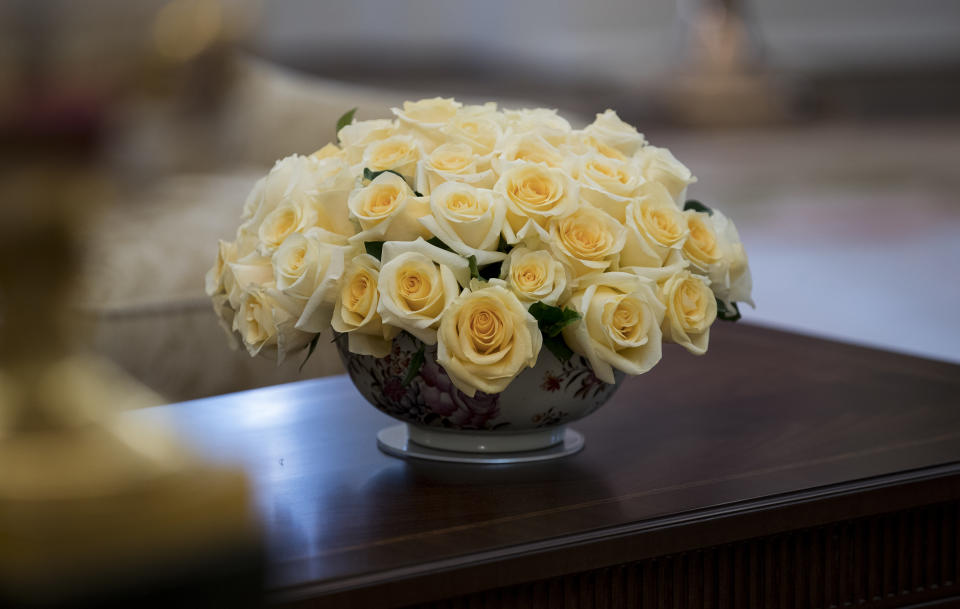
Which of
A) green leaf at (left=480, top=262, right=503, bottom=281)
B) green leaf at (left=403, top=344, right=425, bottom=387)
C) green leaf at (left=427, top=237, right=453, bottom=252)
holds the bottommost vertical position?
green leaf at (left=403, top=344, right=425, bottom=387)

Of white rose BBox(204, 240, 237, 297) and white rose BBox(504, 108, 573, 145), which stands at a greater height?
white rose BBox(504, 108, 573, 145)

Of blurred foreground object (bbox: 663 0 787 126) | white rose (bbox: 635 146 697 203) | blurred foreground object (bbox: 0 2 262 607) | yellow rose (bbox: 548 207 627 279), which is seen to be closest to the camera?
blurred foreground object (bbox: 0 2 262 607)

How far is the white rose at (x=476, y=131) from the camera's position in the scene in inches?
38.4

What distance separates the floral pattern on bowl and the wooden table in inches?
1.6

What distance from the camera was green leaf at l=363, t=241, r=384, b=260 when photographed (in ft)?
3.00

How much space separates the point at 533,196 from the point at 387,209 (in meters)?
0.11

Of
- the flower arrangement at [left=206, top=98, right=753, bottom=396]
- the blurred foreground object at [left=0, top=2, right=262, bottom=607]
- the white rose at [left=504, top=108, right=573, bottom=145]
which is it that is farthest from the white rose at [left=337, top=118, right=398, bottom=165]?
the blurred foreground object at [left=0, top=2, right=262, bottom=607]

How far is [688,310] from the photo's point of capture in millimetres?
926

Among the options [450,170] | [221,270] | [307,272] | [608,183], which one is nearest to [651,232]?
[608,183]

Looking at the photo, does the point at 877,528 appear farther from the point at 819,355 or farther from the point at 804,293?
the point at 804,293

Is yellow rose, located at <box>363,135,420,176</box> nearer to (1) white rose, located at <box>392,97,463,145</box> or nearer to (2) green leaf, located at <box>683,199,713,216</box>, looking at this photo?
(1) white rose, located at <box>392,97,463,145</box>

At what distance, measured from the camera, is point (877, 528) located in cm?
96

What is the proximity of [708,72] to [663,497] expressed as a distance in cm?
724

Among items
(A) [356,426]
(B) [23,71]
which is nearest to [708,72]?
(A) [356,426]
